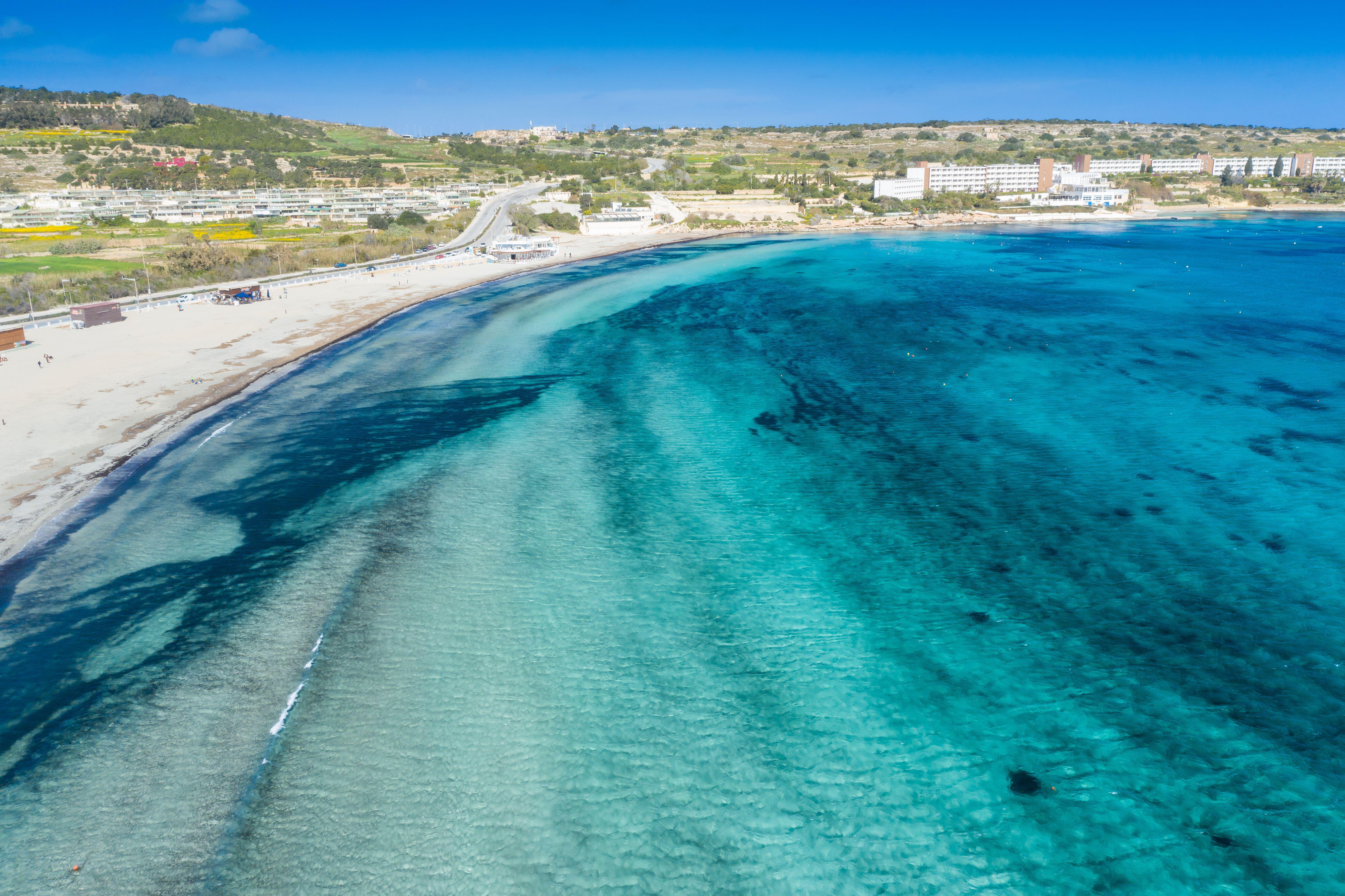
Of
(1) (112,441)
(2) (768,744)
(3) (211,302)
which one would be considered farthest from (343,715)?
(3) (211,302)

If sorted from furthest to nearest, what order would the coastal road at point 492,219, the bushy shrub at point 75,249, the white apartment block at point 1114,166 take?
the white apartment block at point 1114,166
the coastal road at point 492,219
the bushy shrub at point 75,249

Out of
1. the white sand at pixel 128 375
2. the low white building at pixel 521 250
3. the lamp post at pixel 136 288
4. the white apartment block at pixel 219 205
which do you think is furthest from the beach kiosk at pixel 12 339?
the white apartment block at pixel 219 205

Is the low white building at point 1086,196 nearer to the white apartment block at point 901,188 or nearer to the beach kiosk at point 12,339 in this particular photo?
the white apartment block at point 901,188

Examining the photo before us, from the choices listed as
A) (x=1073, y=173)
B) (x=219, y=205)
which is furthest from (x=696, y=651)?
(x=1073, y=173)

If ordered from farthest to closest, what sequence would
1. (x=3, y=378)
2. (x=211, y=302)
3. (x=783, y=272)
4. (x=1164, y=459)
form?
1. (x=783, y=272)
2. (x=211, y=302)
3. (x=3, y=378)
4. (x=1164, y=459)

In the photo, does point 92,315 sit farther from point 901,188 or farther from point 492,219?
point 901,188

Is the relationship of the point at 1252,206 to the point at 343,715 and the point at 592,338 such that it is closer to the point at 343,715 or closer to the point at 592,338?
the point at 592,338
